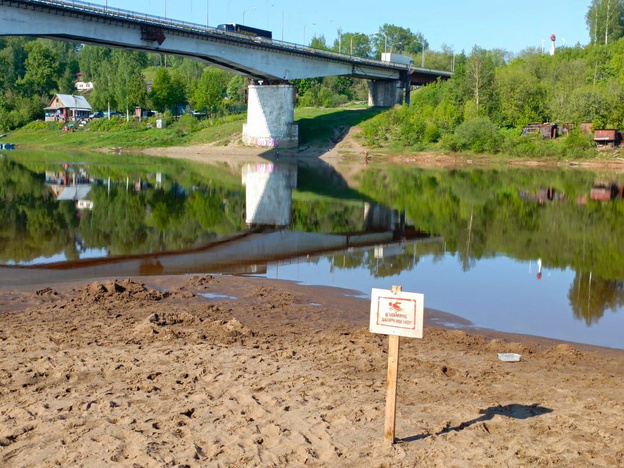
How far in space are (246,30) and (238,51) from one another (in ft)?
28.2

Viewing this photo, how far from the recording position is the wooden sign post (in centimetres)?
716

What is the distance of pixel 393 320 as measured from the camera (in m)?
7.29

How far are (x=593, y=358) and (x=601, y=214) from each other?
72.6 ft

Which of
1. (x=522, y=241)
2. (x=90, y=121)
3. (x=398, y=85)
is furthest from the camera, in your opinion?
(x=90, y=121)

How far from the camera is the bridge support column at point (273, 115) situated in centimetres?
8856

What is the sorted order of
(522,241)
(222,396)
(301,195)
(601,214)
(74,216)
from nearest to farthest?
(222,396), (522,241), (74,216), (601,214), (301,195)

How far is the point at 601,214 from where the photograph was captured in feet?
102

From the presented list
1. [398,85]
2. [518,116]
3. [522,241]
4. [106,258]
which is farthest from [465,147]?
[106,258]

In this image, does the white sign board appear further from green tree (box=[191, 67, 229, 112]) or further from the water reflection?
green tree (box=[191, 67, 229, 112])

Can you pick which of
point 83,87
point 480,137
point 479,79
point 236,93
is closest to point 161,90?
point 236,93

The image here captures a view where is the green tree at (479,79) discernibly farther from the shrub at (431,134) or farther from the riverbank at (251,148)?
the riverbank at (251,148)

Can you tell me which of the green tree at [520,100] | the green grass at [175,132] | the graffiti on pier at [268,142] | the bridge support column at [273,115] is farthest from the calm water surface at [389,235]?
the green grass at [175,132]

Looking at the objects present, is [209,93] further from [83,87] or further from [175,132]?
[83,87]

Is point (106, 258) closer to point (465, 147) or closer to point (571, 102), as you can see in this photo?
point (465, 147)
